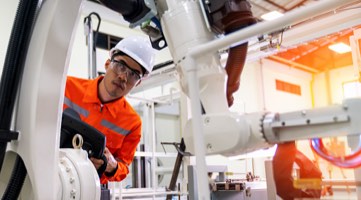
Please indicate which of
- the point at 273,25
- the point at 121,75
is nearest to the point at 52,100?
the point at 273,25

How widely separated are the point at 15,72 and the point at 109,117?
3.91 ft

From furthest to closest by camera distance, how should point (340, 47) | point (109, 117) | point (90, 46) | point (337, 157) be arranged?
1. point (340, 47)
2. point (90, 46)
3. point (109, 117)
4. point (337, 157)

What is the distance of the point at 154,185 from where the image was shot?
4.54 metres

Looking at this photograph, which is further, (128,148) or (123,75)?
(128,148)

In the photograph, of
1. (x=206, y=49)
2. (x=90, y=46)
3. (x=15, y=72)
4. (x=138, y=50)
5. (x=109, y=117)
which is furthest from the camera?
(x=90, y=46)

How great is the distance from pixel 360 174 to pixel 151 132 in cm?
409

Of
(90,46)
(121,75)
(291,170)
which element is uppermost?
(90,46)

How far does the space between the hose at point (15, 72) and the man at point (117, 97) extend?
941 mm

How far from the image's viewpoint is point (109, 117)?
231 cm

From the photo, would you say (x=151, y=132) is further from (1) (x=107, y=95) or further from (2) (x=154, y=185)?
(1) (x=107, y=95)

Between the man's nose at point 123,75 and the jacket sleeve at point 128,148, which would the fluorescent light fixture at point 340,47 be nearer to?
the jacket sleeve at point 128,148

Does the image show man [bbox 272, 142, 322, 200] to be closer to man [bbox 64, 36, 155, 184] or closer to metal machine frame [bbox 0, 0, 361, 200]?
metal machine frame [bbox 0, 0, 361, 200]

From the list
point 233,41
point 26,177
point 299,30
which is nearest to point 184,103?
point 299,30

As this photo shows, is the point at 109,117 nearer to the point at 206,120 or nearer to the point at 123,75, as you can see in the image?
the point at 123,75
